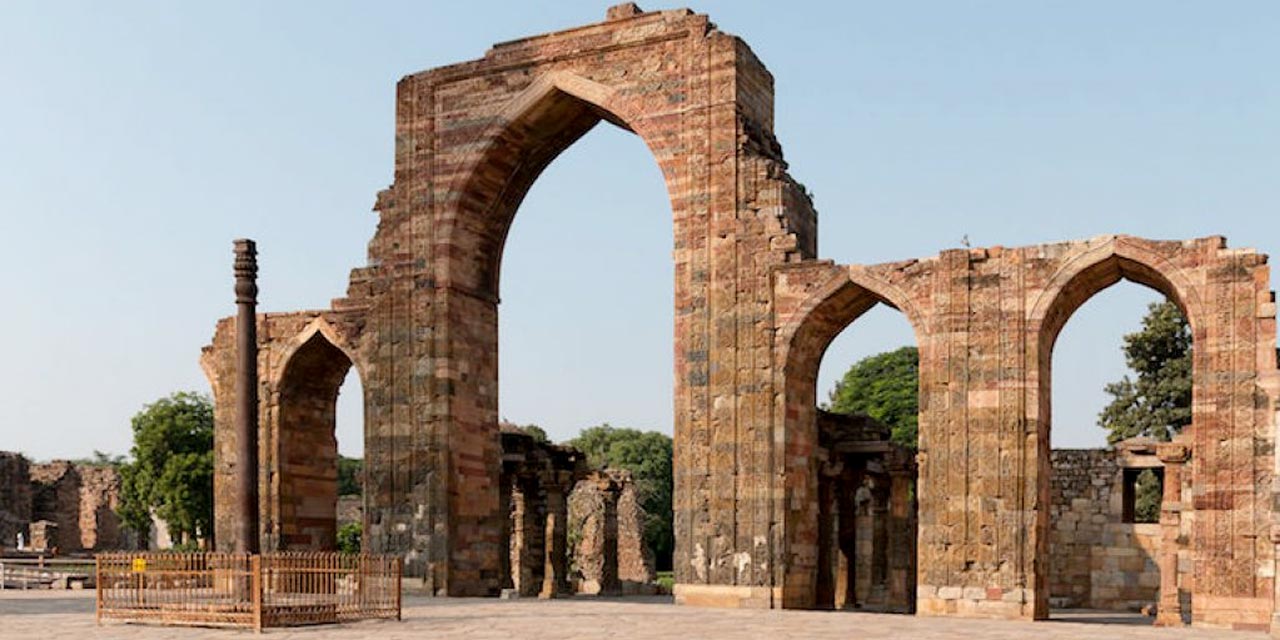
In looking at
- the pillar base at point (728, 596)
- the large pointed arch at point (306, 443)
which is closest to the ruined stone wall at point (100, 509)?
the large pointed arch at point (306, 443)

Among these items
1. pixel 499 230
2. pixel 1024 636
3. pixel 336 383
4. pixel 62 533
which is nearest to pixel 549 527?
pixel 336 383

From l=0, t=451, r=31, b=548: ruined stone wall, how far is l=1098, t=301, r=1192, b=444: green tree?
3026cm

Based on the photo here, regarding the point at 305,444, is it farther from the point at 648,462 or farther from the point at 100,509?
the point at 648,462

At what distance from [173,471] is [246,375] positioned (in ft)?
83.7

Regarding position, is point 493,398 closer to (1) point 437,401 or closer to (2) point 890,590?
(1) point 437,401

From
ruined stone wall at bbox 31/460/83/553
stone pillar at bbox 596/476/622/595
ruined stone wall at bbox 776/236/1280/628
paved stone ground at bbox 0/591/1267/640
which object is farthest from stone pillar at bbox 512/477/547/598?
ruined stone wall at bbox 31/460/83/553

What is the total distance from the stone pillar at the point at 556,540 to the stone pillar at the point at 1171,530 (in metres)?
10.5

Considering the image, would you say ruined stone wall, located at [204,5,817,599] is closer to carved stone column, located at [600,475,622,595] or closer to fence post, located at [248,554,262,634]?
carved stone column, located at [600,475,622,595]

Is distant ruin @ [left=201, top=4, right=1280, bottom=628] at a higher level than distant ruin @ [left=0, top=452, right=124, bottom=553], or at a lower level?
higher

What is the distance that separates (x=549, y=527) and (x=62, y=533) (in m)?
23.0

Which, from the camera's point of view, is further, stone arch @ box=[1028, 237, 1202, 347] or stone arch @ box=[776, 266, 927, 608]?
stone arch @ box=[776, 266, 927, 608]

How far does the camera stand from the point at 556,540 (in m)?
24.8

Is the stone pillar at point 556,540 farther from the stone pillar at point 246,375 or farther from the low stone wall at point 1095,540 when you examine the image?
the stone pillar at point 246,375

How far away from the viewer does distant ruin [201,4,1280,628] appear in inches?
612
